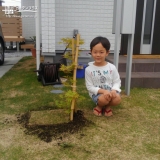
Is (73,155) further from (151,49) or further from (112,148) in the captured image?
(151,49)

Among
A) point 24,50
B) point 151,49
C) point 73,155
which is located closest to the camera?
point 73,155

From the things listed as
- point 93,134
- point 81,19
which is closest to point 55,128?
point 93,134

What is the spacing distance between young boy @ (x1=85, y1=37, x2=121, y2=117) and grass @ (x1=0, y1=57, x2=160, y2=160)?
0.30 metres

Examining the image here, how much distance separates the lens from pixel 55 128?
2416 mm

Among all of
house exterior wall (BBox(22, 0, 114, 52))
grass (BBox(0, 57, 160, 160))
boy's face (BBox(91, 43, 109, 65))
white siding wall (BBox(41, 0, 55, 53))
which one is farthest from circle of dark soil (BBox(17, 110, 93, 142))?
house exterior wall (BBox(22, 0, 114, 52))

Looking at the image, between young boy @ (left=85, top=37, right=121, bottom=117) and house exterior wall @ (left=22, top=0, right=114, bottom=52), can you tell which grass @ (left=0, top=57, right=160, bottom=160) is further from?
house exterior wall @ (left=22, top=0, right=114, bottom=52)

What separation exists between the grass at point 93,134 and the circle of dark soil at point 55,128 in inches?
2.3

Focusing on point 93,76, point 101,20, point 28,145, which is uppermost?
point 101,20

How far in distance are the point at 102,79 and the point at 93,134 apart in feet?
2.33

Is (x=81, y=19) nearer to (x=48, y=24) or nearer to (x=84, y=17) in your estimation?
(x=84, y=17)

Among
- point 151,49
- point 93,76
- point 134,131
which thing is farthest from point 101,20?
point 134,131

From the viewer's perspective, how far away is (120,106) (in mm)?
3143

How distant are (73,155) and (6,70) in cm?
423

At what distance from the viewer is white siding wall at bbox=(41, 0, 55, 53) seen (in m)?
4.76
